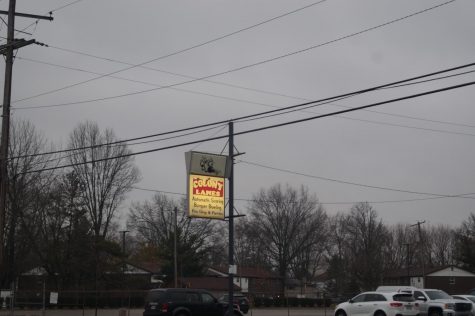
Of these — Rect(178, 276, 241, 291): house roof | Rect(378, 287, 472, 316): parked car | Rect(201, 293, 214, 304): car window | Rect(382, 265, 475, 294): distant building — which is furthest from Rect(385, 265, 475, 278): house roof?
Rect(201, 293, 214, 304): car window

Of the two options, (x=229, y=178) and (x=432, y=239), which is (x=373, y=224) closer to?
(x=432, y=239)

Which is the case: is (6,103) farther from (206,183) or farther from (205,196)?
(205,196)

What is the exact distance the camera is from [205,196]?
26.2m

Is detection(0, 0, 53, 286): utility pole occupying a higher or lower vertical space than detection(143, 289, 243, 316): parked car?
higher

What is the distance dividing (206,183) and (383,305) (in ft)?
32.3

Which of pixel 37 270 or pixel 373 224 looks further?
pixel 373 224

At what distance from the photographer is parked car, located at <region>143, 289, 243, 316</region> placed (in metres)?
27.8

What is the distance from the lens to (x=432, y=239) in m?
120

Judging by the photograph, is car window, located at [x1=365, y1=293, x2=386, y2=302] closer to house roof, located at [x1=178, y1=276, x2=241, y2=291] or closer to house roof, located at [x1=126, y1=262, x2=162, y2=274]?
house roof, located at [x1=178, y1=276, x2=241, y2=291]

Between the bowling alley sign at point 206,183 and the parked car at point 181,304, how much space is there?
4.72 m

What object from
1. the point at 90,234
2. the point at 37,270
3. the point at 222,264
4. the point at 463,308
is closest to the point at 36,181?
the point at 90,234

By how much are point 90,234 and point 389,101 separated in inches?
1870

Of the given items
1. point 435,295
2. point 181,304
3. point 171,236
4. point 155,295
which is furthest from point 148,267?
point 181,304

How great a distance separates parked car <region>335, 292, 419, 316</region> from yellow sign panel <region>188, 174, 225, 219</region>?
8300 mm
